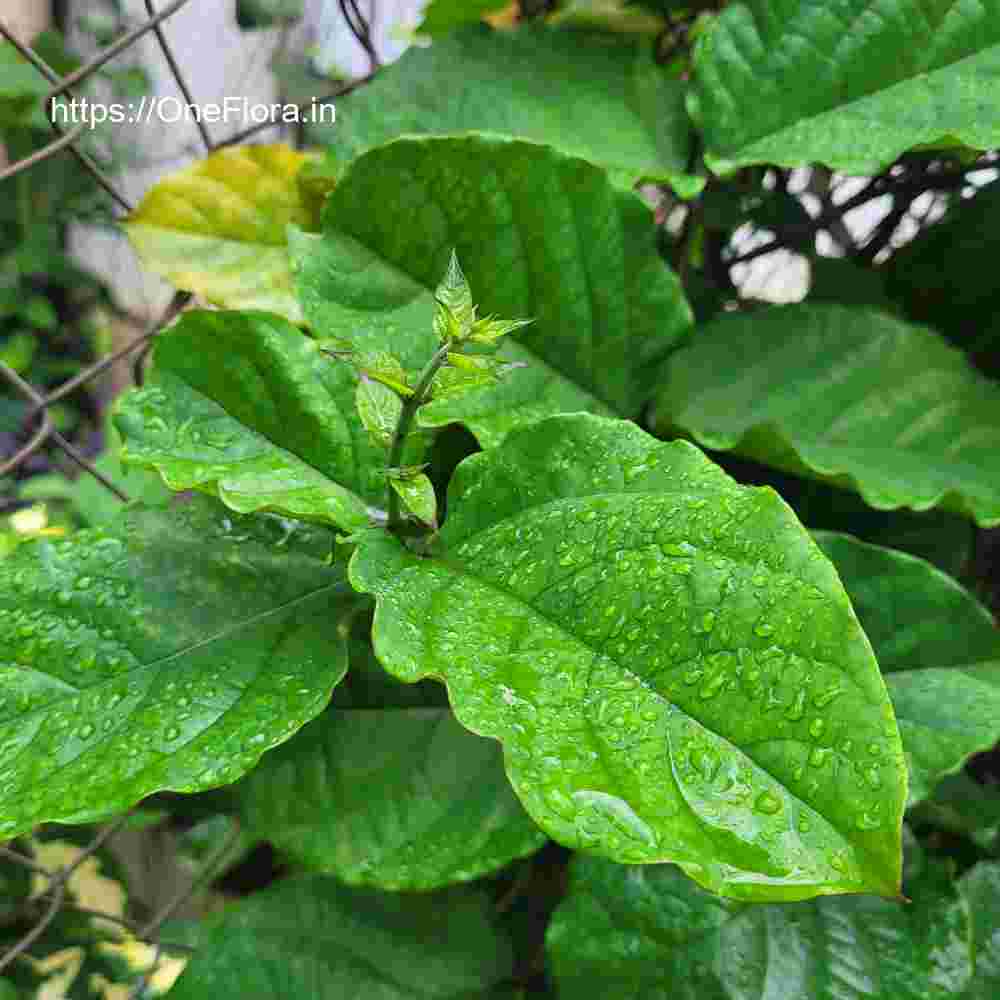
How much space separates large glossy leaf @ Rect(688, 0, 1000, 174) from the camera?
0.53 meters

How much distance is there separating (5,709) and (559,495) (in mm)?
269

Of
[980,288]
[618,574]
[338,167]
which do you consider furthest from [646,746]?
[980,288]

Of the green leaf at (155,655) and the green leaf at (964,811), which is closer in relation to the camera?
the green leaf at (155,655)

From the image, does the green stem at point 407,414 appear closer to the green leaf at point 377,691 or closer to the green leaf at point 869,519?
the green leaf at point 377,691

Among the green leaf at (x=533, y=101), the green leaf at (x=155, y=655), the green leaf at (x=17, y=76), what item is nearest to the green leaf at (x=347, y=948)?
the green leaf at (x=155, y=655)

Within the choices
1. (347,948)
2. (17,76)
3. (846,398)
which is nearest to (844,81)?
(846,398)

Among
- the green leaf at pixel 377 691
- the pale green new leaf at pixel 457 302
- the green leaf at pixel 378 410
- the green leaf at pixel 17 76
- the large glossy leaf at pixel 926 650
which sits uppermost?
the green leaf at pixel 17 76

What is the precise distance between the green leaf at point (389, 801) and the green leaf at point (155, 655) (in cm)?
15

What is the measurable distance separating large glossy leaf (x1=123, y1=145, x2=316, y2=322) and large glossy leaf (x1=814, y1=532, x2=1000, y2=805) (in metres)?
0.42

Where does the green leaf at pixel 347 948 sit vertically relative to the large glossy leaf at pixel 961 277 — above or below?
below

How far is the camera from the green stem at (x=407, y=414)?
1.20ft

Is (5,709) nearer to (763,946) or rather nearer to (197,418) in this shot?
(197,418)

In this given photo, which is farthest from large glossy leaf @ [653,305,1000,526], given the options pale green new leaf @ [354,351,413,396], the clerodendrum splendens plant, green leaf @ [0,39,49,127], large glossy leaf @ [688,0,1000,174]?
green leaf @ [0,39,49,127]

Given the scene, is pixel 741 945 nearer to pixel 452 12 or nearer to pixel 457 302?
pixel 457 302
